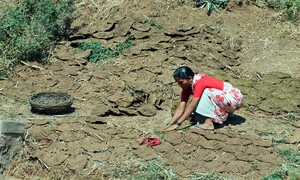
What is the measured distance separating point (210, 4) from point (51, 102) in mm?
3790

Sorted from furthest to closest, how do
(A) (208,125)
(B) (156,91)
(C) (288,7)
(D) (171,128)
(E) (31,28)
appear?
1. (C) (288,7)
2. (E) (31,28)
3. (B) (156,91)
4. (A) (208,125)
5. (D) (171,128)

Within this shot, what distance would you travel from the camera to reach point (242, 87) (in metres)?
8.68

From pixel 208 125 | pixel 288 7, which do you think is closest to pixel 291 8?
pixel 288 7

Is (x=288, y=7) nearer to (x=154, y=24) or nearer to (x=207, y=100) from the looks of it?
(x=154, y=24)

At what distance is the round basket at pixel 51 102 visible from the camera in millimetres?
7536

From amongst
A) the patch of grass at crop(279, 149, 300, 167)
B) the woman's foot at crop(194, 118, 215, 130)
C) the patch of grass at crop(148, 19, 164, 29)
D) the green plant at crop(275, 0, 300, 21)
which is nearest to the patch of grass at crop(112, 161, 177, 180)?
the woman's foot at crop(194, 118, 215, 130)

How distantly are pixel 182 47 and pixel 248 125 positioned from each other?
89.0 inches

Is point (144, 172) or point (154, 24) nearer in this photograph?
point (144, 172)

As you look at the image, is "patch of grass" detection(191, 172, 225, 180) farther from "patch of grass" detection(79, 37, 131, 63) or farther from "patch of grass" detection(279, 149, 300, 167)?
"patch of grass" detection(79, 37, 131, 63)

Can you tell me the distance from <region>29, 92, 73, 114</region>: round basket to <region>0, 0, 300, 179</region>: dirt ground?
9 centimetres

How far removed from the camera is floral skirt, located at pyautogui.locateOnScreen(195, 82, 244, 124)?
283 inches

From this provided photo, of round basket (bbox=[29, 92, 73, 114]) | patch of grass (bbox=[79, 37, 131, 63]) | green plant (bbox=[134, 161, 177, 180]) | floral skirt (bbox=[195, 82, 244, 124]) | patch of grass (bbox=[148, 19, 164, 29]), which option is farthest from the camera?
patch of grass (bbox=[148, 19, 164, 29])

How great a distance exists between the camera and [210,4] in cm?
1059

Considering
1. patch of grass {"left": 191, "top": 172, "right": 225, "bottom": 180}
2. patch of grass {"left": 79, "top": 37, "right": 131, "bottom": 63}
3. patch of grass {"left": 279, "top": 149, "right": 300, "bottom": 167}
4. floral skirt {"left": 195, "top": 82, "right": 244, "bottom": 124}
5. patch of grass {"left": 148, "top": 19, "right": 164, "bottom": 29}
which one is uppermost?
floral skirt {"left": 195, "top": 82, "right": 244, "bottom": 124}
